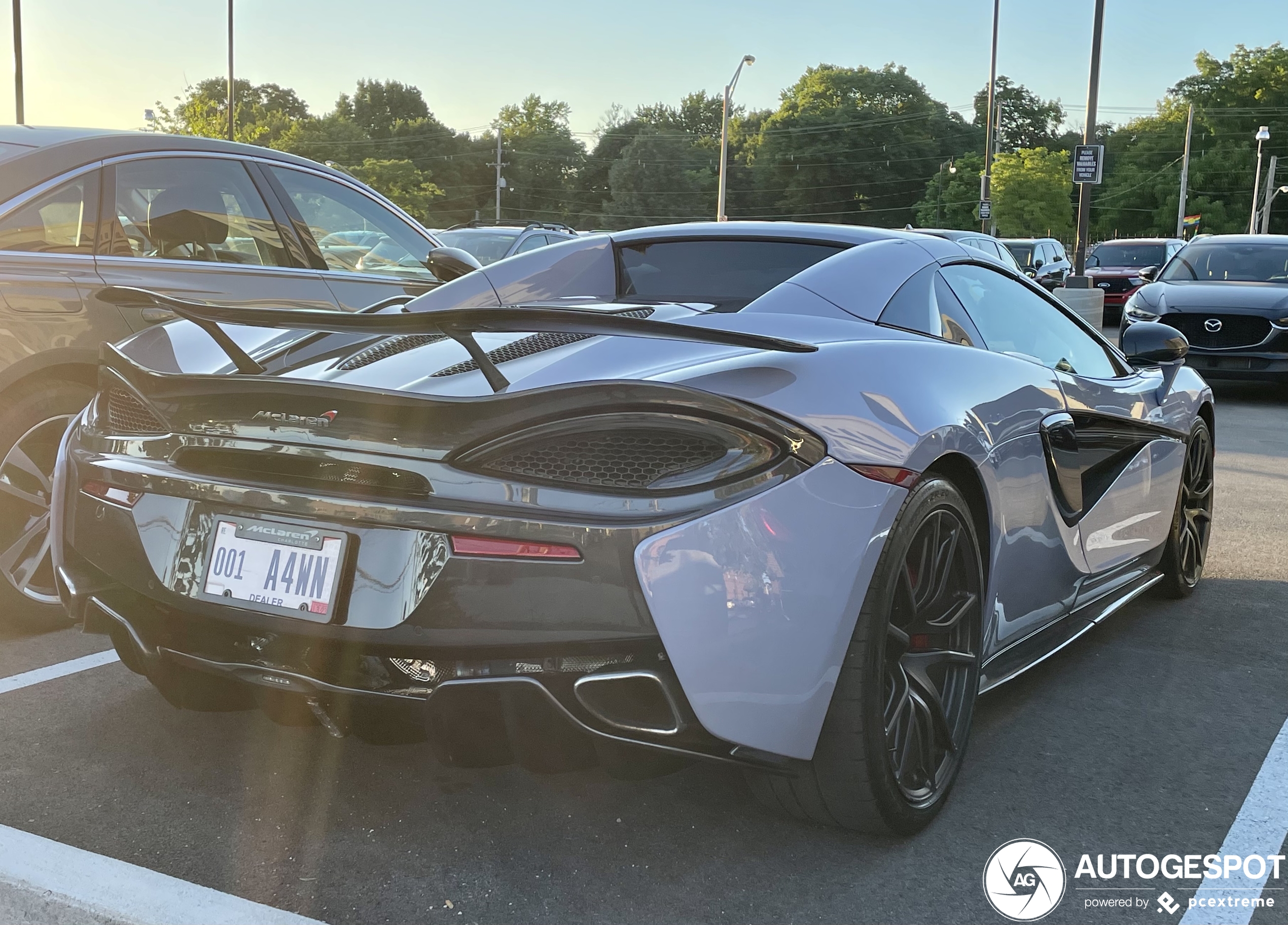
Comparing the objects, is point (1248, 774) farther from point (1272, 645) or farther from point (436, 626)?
point (436, 626)

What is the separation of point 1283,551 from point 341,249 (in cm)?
445

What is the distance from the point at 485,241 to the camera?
1433 cm

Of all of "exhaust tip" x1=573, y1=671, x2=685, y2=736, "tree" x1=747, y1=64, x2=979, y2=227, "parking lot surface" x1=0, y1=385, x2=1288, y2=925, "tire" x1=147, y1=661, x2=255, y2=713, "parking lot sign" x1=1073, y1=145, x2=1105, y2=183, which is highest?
"tree" x1=747, y1=64, x2=979, y2=227

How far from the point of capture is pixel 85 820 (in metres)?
2.70

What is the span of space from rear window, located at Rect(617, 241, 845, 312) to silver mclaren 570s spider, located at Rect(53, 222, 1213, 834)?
0.26 meters

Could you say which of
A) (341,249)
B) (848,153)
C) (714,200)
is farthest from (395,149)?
(341,249)

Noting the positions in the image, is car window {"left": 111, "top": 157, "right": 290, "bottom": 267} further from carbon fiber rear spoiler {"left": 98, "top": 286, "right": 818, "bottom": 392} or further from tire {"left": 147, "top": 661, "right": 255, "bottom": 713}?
carbon fiber rear spoiler {"left": 98, "top": 286, "right": 818, "bottom": 392}

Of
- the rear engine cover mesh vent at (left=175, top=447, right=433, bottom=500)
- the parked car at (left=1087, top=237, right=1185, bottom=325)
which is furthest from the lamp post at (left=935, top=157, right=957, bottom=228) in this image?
the rear engine cover mesh vent at (left=175, top=447, right=433, bottom=500)

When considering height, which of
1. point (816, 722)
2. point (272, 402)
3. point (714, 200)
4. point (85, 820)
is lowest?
point (85, 820)

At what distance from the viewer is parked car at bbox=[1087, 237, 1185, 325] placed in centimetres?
2456

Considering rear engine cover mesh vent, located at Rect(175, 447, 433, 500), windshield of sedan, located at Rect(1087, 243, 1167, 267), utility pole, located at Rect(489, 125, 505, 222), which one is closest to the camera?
rear engine cover mesh vent, located at Rect(175, 447, 433, 500)

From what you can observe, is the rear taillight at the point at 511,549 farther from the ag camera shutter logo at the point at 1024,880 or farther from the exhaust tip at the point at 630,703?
the ag camera shutter logo at the point at 1024,880

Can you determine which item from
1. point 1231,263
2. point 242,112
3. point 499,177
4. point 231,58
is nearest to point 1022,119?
point 499,177

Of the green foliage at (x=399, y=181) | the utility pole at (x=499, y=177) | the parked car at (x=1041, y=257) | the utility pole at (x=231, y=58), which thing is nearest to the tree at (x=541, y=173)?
the utility pole at (x=499, y=177)
